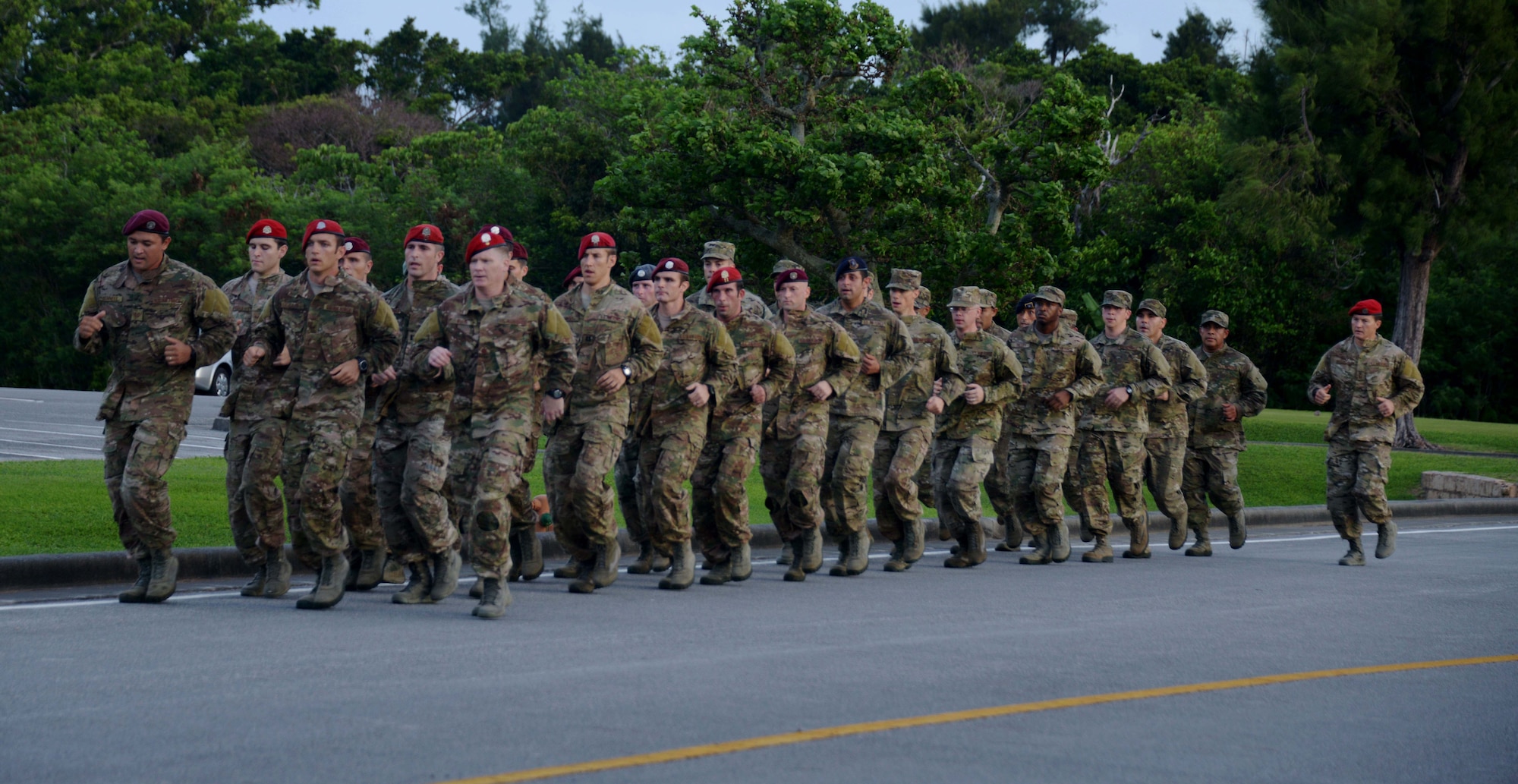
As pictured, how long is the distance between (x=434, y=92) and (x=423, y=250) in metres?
63.5

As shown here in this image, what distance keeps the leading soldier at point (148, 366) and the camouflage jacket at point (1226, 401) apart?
9.30 metres

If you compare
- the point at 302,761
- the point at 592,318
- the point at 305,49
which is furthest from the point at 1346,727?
the point at 305,49

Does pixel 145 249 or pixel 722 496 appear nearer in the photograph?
pixel 145 249

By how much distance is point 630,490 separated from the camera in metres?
11.9

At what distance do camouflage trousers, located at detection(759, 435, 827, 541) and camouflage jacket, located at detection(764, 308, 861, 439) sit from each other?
8 cm

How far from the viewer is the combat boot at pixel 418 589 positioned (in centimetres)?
952

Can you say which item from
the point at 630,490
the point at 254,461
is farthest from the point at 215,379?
the point at 254,461

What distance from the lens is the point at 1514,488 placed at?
867 inches

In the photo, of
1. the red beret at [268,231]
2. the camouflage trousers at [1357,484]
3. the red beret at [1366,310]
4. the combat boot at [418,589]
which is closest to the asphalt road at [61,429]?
the red beret at [268,231]

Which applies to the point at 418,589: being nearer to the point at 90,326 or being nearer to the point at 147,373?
the point at 147,373

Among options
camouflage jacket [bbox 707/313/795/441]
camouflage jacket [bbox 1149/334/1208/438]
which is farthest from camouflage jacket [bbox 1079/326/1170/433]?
camouflage jacket [bbox 707/313/795/441]

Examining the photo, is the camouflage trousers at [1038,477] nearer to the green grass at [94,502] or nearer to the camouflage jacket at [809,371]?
the camouflage jacket at [809,371]

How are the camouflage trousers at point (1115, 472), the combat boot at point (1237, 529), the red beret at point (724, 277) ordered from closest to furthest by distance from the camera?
the red beret at point (724, 277) → the camouflage trousers at point (1115, 472) → the combat boot at point (1237, 529)

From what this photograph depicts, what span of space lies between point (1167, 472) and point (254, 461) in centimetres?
864
